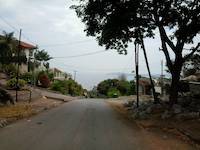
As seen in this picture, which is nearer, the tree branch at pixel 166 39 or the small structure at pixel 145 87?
the tree branch at pixel 166 39

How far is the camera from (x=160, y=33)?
2808cm

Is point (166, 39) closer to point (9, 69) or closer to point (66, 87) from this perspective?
point (9, 69)

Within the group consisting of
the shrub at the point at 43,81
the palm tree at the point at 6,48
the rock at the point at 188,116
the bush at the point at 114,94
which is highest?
the palm tree at the point at 6,48

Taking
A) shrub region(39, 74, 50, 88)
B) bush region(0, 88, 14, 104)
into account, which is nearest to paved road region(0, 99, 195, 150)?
bush region(0, 88, 14, 104)

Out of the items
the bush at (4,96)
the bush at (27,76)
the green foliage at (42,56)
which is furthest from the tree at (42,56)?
the bush at (4,96)

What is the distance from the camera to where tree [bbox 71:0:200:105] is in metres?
25.2

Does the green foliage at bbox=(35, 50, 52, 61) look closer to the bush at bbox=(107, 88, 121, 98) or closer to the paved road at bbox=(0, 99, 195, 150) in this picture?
the bush at bbox=(107, 88, 121, 98)

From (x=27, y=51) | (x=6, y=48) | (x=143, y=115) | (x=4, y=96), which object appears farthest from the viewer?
(x=27, y=51)

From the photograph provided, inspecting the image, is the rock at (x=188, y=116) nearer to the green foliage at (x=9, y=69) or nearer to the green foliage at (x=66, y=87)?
the green foliage at (x=9, y=69)

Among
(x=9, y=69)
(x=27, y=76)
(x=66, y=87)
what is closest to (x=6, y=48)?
(x=9, y=69)

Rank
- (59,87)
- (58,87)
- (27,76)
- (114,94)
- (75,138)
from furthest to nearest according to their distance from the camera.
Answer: (114,94) < (59,87) < (58,87) < (27,76) < (75,138)

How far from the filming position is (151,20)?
90.3ft

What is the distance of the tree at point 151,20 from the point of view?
25234 mm

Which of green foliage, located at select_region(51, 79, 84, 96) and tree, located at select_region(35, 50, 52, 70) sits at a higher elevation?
tree, located at select_region(35, 50, 52, 70)
